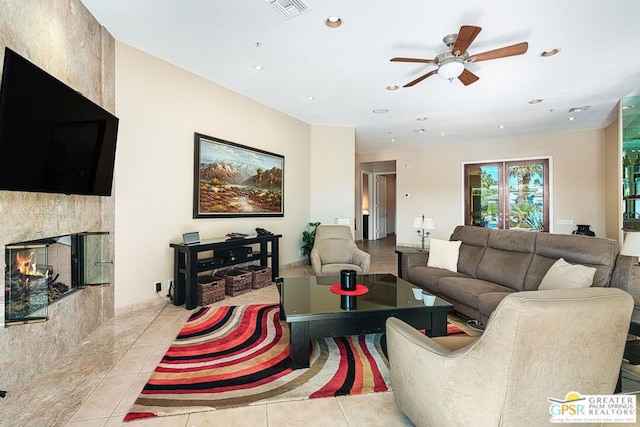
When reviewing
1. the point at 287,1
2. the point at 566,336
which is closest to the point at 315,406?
the point at 566,336

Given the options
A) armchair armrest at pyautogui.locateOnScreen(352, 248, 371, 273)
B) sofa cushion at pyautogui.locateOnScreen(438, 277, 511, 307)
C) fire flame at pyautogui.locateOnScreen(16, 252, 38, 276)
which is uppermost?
fire flame at pyautogui.locateOnScreen(16, 252, 38, 276)

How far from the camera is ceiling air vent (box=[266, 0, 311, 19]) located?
2.56m

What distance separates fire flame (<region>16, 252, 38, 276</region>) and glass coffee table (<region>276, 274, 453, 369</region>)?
5.58ft

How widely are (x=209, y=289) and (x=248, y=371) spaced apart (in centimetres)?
172

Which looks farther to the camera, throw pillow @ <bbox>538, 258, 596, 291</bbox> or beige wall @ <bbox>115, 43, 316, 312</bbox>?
beige wall @ <bbox>115, 43, 316, 312</bbox>

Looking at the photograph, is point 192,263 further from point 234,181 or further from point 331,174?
point 331,174

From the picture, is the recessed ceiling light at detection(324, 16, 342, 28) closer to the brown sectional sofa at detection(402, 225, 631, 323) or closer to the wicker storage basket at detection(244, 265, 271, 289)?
the brown sectional sofa at detection(402, 225, 631, 323)

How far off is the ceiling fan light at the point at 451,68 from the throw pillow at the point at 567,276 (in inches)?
84.5

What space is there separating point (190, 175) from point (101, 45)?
163 centimetres

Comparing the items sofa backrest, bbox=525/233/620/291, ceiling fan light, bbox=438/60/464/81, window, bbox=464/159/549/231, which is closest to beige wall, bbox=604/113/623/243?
window, bbox=464/159/549/231

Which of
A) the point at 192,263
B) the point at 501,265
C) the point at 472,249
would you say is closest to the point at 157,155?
the point at 192,263

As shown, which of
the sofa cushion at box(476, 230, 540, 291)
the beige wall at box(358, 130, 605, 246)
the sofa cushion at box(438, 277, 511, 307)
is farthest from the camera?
the beige wall at box(358, 130, 605, 246)

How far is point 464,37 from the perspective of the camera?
8.78 feet
